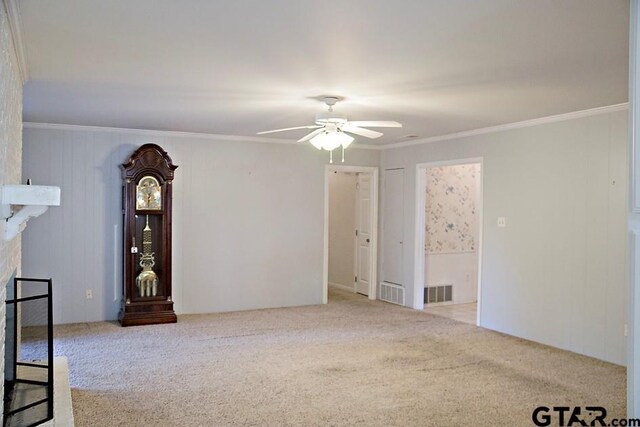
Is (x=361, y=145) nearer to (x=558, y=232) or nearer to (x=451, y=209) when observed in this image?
(x=451, y=209)

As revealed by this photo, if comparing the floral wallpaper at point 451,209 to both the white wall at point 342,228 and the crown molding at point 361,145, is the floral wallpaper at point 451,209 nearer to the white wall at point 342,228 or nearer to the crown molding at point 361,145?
the crown molding at point 361,145

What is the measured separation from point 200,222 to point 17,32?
404 cm

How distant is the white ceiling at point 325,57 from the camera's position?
247 cm

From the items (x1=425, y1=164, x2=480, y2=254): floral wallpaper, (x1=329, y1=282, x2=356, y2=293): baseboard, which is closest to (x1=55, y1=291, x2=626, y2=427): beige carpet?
(x1=425, y1=164, x2=480, y2=254): floral wallpaper

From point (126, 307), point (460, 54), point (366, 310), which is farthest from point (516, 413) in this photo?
point (126, 307)

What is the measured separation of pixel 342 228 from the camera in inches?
345

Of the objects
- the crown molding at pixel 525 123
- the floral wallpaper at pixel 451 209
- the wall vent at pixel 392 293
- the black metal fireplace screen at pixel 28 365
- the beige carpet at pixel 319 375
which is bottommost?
the beige carpet at pixel 319 375

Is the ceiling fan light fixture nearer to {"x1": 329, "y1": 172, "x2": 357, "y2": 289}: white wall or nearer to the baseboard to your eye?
{"x1": 329, "y1": 172, "x2": 357, "y2": 289}: white wall

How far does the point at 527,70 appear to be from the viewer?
346cm

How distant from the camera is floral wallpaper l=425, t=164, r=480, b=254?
7.45 metres

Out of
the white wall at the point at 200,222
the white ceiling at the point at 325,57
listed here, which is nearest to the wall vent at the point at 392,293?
the white wall at the point at 200,222

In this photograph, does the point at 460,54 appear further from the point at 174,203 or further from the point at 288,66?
the point at 174,203

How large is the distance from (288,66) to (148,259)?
3501mm

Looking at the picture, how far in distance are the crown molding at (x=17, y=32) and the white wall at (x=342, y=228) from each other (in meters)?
5.62
